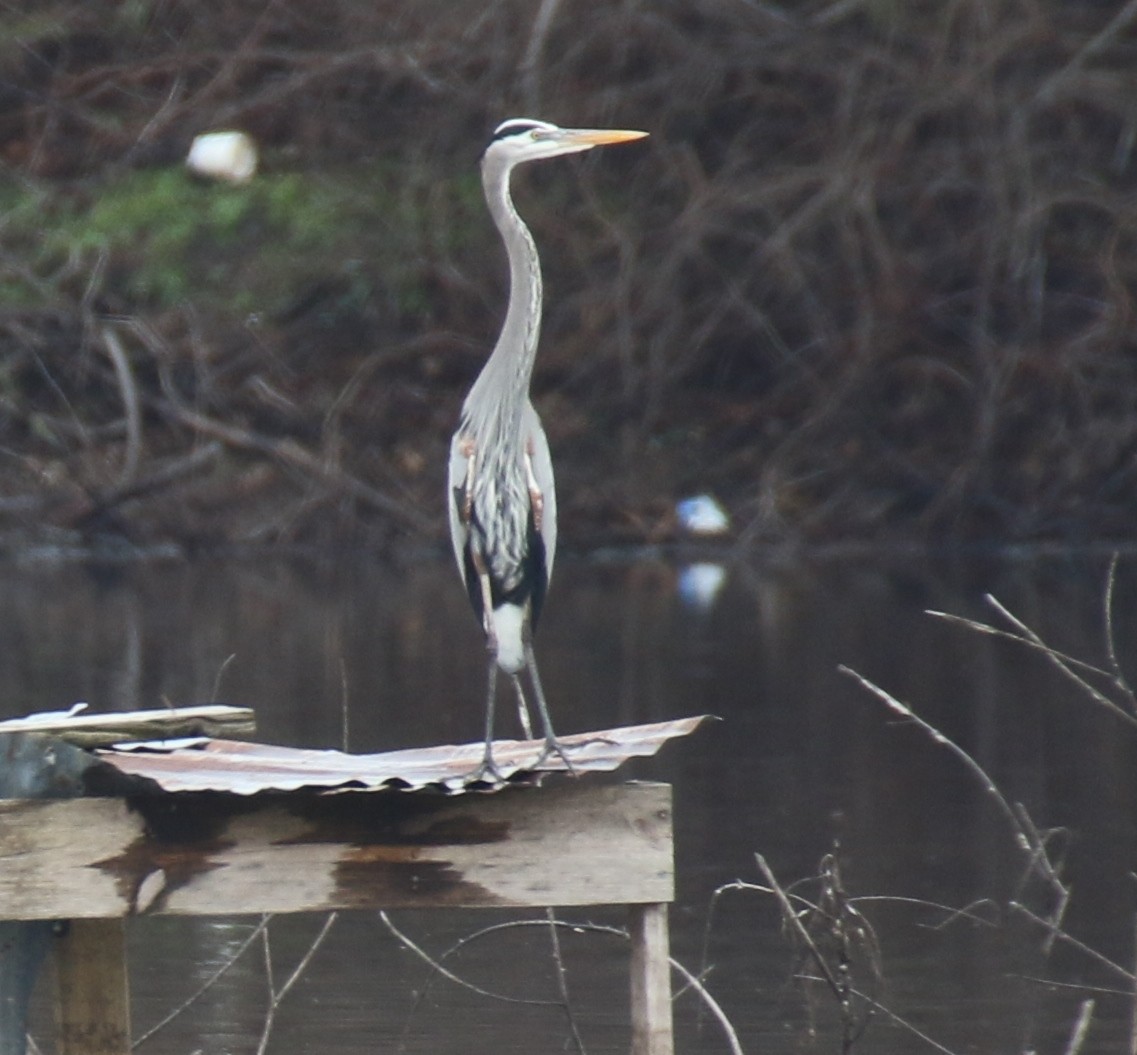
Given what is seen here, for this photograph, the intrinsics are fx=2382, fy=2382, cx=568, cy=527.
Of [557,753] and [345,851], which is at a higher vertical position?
[557,753]

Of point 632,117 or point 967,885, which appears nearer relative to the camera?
point 967,885

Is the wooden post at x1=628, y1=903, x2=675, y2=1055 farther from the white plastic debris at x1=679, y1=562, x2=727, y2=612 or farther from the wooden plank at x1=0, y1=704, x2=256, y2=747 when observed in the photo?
the white plastic debris at x1=679, y1=562, x2=727, y2=612

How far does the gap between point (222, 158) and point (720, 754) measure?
12.4 meters

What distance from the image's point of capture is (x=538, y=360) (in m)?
18.5

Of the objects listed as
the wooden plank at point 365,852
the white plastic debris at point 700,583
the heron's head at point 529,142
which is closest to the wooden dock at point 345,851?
the wooden plank at point 365,852

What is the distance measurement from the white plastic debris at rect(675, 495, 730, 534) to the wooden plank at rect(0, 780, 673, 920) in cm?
1441

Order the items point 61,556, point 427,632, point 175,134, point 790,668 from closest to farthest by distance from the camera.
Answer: point 790,668 < point 427,632 < point 61,556 < point 175,134

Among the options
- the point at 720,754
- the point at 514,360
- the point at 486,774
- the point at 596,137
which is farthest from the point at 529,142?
the point at 720,754

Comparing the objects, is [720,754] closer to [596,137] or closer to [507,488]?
[596,137]

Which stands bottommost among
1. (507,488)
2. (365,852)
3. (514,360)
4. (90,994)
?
(90,994)

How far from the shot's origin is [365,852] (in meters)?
3.84

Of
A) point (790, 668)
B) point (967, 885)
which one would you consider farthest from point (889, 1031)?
point (790, 668)

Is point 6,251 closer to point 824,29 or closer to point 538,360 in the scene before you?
point 538,360

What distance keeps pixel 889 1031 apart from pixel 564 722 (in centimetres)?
472
